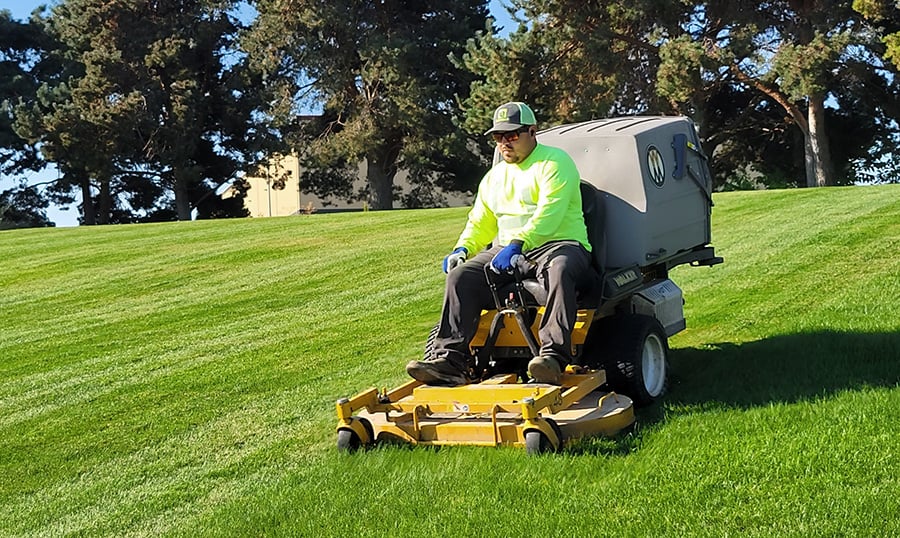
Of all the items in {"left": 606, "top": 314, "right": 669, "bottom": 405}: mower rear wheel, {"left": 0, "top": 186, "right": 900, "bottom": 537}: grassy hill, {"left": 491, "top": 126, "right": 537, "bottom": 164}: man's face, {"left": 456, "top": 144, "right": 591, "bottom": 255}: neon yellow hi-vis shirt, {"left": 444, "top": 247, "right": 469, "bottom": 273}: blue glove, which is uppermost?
{"left": 491, "top": 126, "right": 537, "bottom": 164}: man's face

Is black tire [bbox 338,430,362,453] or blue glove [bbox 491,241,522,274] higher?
blue glove [bbox 491,241,522,274]

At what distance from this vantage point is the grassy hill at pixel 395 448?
467 cm

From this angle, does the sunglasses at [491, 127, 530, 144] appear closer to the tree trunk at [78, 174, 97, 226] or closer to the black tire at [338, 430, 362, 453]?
the black tire at [338, 430, 362, 453]

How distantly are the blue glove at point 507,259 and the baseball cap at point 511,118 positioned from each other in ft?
2.43

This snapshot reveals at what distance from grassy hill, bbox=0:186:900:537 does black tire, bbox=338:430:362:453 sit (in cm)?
9

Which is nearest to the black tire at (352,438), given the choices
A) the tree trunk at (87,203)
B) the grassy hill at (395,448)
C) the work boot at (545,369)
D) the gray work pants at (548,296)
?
the grassy hill at (395,448)

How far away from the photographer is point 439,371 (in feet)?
20.0

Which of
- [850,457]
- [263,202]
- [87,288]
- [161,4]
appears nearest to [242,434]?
[850,457]

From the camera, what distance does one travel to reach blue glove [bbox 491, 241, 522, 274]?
610 centimetres

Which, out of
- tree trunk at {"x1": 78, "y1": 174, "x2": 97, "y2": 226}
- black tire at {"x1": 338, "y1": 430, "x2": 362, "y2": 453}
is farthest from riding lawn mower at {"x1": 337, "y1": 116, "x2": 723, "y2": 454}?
tree trunk at {"x1": 78, "y1": 174, "x2": 97, "y2": 226}

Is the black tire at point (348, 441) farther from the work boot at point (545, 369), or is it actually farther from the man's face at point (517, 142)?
the man's face at point (517, 142)

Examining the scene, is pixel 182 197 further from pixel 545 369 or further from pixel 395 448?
pixel 545 369

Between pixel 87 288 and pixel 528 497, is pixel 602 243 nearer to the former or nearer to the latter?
pixel 528 497

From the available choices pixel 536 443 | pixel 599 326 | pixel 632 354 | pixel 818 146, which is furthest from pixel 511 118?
pixel 818 146
